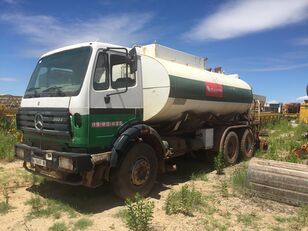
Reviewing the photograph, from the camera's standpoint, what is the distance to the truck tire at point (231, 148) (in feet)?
33.8

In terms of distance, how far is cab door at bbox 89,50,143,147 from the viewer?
245 inches

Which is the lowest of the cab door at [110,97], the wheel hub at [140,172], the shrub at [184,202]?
the shrub at [184,202]

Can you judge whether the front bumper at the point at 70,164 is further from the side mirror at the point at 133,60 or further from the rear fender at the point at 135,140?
the side mirror at the point at 133,60

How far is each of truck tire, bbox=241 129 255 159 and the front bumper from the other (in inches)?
247

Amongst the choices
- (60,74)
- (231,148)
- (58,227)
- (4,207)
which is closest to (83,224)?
(58,227)

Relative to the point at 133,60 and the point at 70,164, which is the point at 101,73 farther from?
the point at 70,164

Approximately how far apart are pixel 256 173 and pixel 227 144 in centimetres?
366

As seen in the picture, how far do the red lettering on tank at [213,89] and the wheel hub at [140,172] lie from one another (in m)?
2.91

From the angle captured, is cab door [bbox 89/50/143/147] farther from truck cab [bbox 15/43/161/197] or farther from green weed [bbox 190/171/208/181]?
green weed [bbox 190/171/208/181]

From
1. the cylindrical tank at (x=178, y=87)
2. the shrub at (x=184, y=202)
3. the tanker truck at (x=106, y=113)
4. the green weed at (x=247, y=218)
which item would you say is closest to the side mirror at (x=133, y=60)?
the tanker truck at (x=106, y=113)

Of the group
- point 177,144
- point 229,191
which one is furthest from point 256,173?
point 177,144

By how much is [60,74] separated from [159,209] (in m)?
3.10

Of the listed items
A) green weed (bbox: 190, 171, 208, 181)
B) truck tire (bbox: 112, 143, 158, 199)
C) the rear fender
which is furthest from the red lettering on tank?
truck tire (bbox: 112, 143, 158, 199)

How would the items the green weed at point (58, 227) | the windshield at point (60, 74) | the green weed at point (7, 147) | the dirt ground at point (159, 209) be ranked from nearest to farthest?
the green weed at point (58, 227) < the dirt ground at point (159, 209) < the windshield at point (60, 74) < the green weed at point (7, 147)
